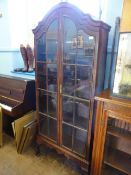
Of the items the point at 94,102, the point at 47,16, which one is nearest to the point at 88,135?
the point at 94,102

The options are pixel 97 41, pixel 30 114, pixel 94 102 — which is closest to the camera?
pixel 97 41

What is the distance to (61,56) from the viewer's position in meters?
1.48

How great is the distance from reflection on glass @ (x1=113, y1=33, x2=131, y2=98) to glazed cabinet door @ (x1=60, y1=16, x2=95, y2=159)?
0.74 ft

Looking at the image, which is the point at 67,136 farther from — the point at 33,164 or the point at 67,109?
the point at 33,164

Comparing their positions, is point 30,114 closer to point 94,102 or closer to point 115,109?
point 94,102

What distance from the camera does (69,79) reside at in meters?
1.53

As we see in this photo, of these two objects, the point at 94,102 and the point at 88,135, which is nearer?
the point at 94,102

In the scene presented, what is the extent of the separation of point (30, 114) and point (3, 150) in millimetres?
634

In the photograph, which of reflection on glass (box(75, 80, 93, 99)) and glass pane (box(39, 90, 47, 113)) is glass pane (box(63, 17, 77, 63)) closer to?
reflection on glass (box(75, 80, 93, 99))

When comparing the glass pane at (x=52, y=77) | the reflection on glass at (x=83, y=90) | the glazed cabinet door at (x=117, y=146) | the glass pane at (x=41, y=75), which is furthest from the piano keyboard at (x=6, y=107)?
the glazed cabinet door at (x=117, y=146)

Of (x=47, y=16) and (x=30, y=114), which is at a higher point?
(x=47, y=16)

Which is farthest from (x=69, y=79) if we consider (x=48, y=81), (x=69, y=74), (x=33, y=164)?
(x=33, y=164)

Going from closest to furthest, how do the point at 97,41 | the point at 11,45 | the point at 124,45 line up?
the point at 124,45 → the point at 97,41 → the point at 11,45

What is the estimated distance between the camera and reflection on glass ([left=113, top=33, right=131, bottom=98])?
114 centimetres
